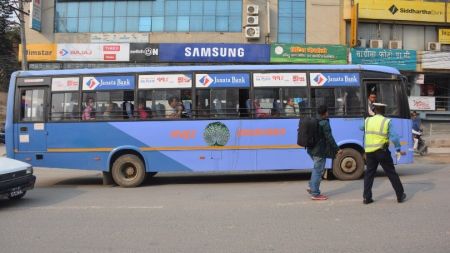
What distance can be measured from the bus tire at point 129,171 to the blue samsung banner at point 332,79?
4729 mm

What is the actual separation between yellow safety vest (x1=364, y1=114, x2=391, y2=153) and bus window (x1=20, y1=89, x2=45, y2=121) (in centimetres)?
795

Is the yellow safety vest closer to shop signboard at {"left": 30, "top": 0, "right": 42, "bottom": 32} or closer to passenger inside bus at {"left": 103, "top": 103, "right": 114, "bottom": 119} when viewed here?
passenger inside bus at {"left": 103, "top": 103, "right": 114, "bottom": 119}

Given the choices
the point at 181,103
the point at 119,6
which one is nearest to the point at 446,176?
the point at 181,103

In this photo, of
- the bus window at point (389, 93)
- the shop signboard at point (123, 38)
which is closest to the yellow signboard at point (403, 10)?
the shop signboard at point (123, 38)

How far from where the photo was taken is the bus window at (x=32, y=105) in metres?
11.9

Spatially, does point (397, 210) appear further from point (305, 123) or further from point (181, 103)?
point (181, 103)

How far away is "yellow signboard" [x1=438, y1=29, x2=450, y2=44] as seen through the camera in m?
30.5

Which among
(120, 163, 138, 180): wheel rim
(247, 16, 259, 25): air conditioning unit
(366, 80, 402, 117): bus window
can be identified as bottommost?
(120, 163, 138, 180): wheel rim

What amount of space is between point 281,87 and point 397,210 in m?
4.79

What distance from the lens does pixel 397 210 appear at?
769cm

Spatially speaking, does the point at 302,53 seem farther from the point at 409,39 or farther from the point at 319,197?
the point at 319,197

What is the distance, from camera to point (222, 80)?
1163cm

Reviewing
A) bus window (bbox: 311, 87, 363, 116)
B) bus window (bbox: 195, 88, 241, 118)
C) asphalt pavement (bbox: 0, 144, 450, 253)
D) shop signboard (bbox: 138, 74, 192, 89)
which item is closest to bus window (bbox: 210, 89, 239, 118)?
bus window (bbox: 195, 88, 241, 118)

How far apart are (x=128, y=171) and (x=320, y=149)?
517cm
